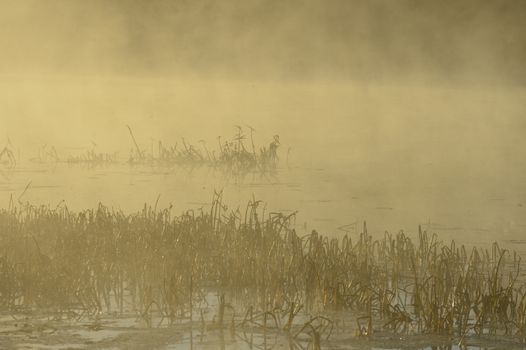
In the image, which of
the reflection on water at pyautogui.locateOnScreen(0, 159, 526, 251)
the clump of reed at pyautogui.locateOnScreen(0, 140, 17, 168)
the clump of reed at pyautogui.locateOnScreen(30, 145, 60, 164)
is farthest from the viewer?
the clump of reed at pyautogui.locateOnScreen(30, 145, 60, 164)

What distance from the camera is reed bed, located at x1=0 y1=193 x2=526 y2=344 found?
7570mm

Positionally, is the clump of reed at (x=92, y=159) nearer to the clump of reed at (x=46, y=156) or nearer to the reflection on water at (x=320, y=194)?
the clump of reed at (x=46, y=156)

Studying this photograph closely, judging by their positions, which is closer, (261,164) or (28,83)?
(261,164)

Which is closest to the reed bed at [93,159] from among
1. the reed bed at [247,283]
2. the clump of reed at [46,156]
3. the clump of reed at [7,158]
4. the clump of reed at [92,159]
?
the clump of reed at [92,159]

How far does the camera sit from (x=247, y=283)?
845 centimetres

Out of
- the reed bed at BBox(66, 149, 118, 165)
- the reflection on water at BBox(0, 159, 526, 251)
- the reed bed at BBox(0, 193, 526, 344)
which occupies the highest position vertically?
the reed bed at BBox(66, 149, 118, 165)

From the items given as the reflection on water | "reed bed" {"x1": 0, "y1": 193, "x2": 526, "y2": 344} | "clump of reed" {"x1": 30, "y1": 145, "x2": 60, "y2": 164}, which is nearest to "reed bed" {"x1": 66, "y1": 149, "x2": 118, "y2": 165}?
"clump of reed" {"x1": 30, "y1": 145, "x2": 60, "y2": 164}

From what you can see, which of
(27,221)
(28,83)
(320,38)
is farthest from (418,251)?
(320,38)

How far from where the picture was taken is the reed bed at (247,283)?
24.8 ft

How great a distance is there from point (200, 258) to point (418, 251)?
5.61ft

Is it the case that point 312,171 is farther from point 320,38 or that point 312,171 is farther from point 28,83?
point 320,38

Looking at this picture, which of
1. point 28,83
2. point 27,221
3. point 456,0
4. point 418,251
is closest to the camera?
point 418,251

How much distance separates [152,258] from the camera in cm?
866

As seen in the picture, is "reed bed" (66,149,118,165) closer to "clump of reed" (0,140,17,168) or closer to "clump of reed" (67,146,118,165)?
"clump of reed" (67,146,118,165)
